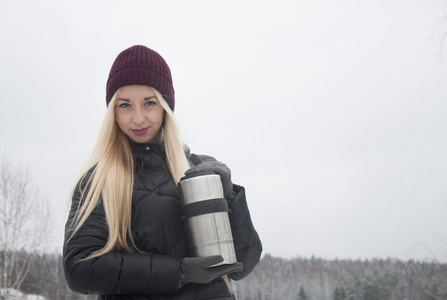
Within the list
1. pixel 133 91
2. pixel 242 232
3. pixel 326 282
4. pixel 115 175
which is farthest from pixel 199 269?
pixel 326 282

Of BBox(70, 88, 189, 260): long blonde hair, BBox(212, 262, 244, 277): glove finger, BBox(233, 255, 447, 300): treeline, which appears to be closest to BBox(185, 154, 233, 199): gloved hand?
BBox(70, 88, 189, 260): long blonde hair

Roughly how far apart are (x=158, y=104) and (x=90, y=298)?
161 feet

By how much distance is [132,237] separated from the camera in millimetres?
2488

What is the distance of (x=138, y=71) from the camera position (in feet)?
9.05

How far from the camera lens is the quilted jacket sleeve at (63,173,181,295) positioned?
2287 millimetres

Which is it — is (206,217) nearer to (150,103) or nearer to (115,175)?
(115,175)

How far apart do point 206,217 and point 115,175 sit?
0.59 metres

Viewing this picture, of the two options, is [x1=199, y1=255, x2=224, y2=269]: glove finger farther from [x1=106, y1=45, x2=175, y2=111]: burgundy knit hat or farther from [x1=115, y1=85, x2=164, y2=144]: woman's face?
[x1=106, y1=45, x2=175, y2=111]: burgundy knit hat

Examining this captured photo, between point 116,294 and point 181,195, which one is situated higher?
point 181,195

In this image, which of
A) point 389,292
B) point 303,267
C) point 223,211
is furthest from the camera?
point 303,267

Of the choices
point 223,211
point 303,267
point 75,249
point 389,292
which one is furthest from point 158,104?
point 303,267

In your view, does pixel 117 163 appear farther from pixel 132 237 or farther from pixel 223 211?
pixel 223 211

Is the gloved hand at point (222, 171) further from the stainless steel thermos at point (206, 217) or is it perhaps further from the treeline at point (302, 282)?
the treeline at point (302, 282)

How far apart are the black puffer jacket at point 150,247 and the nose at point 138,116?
0.54ft
